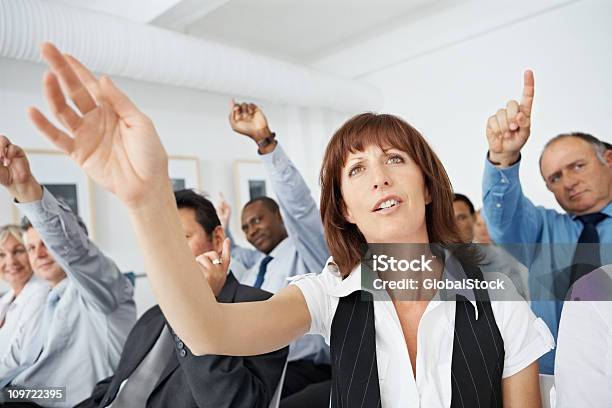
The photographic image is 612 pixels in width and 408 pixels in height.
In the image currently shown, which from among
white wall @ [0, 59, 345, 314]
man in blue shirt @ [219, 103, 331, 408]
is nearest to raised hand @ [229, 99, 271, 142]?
man in blue shirt @ [219, 103, 331, 408]

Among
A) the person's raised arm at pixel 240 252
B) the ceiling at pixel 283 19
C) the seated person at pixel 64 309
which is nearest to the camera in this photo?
the seated person at pixel 64 309

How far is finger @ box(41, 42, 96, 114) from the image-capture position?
78cm

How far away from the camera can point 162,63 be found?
2734mm

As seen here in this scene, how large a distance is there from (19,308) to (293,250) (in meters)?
1.18

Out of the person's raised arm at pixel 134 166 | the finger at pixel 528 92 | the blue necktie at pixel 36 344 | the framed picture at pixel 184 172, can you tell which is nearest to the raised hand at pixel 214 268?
the person's raised arm at pixel 134 166

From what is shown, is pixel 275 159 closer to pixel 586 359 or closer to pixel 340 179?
pixel 340 179

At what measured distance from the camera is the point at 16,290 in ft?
7.64

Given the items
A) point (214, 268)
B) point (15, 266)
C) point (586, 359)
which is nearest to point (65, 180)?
point (15, 266)

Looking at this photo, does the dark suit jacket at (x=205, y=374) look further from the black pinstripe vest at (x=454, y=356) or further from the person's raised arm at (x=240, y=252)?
the person's raised arm at (x=240, y=252)

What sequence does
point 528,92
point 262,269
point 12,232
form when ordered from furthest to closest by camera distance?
point 262,269 → point 12,232 → point 528,92

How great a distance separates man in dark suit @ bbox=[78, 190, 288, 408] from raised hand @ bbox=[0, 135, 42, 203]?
22.2 inches

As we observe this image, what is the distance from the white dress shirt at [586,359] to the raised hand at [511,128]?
1.85 feet

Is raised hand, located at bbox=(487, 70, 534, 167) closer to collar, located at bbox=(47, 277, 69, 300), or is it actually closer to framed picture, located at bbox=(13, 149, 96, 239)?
collar, located at bbox=(47, 277, 69, 300)

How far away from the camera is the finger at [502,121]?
5.43ft
